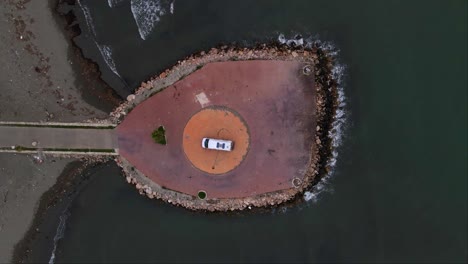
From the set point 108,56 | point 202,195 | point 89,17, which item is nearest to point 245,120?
point 202,195

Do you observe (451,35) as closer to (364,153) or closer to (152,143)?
(364,153)

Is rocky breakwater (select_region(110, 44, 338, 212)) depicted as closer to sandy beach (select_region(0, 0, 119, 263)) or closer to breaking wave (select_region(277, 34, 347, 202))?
breaking wave (select_region(277, 34, 347, 202))

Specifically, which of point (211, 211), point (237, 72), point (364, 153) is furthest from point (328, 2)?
point (211, 211)

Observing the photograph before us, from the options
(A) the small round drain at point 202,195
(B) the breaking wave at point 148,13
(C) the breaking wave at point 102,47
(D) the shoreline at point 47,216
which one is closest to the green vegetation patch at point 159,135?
(A) the small round drain at point 202,195

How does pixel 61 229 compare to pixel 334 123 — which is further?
pixel 61 229

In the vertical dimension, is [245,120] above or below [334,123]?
above

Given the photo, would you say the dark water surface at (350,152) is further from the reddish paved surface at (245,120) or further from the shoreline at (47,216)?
the reddish paved surface at (245,120)

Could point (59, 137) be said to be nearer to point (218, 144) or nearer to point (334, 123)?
point (218, 144)
